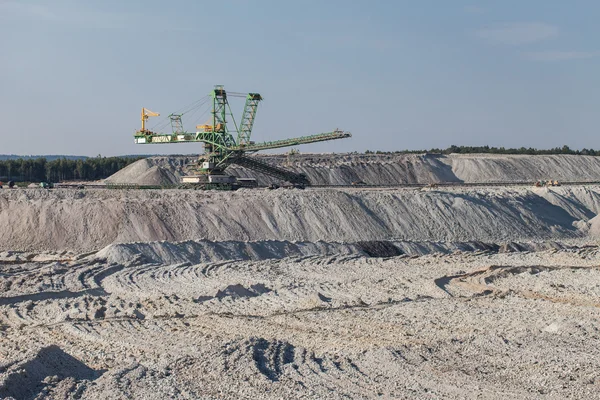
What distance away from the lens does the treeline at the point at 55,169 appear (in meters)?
77.7

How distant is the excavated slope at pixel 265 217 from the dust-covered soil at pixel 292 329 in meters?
5.20

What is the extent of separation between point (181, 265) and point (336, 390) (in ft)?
56.6

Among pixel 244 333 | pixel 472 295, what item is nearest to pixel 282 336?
pixel 244 333

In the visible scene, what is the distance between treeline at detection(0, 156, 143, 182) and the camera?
77688 mm

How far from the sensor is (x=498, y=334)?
17578 mm

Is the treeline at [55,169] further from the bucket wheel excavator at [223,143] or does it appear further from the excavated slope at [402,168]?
the bucket wheel excavator at [223,143]

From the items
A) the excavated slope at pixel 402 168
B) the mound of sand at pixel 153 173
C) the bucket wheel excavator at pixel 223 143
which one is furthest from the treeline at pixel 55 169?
the bucket wheel excavator at pixel 223 143

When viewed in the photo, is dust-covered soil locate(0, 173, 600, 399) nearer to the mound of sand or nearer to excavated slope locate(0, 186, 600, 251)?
excavated slope locate(0, 186, 600, 251)

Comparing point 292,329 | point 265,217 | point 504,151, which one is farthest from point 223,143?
point 504,151

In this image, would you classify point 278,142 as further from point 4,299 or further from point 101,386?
point 101,386

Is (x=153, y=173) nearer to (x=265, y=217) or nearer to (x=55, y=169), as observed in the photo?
(x=55, y=169)

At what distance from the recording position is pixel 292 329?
18.6m

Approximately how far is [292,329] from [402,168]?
216 ft

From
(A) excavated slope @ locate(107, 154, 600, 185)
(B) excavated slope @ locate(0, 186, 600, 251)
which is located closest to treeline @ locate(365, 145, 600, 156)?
(A) excavated slope @ locate(107, 154, 600, 185)
